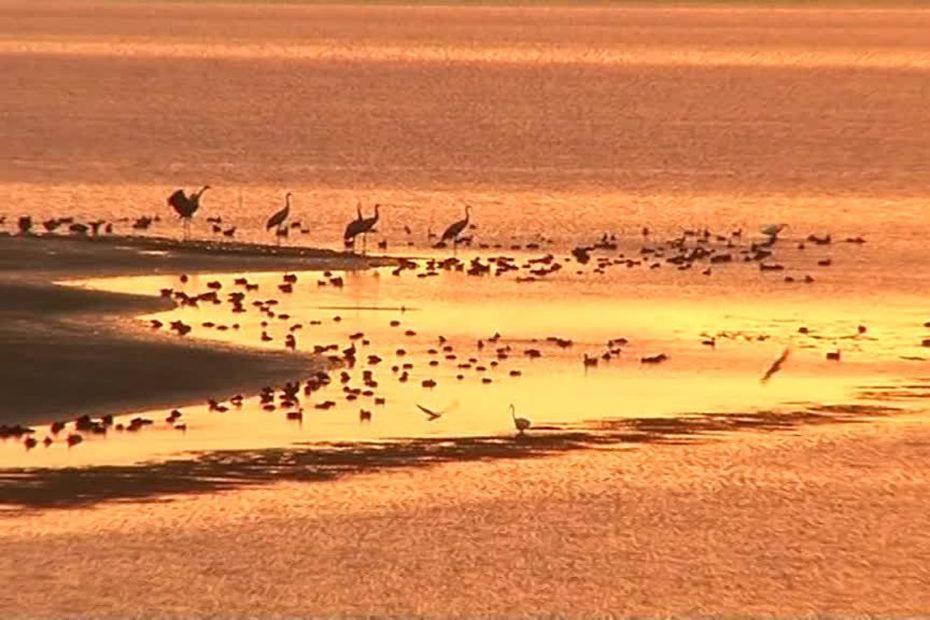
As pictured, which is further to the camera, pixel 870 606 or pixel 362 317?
pixel 362 317

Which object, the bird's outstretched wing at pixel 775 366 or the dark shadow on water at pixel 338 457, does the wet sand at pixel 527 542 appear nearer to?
the dark shadow on water at pixel 338 457

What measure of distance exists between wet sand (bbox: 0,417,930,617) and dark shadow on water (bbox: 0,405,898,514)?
1.41ft

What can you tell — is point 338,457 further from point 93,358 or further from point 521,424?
point 93,358

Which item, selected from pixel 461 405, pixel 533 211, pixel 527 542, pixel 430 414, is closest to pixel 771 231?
pixel 533 211

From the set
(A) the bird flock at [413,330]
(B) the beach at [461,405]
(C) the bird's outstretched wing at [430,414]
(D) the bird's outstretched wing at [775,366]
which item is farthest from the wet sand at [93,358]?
(D) the bird's outstretched wing at [775,366]

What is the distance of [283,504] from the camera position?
31.3m

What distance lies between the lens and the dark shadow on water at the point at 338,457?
103 ft

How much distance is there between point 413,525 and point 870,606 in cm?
543

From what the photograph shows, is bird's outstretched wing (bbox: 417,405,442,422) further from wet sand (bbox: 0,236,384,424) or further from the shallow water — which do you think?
wet sand (bbox: 0,236,384,424)

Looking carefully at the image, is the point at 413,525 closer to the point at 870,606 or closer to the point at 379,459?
the point at 379,459

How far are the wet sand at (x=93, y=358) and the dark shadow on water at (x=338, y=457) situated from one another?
291 centimetres

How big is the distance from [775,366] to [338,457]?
9.11m

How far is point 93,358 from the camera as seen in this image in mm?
38031

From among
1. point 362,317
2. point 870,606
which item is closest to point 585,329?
point 362,317
